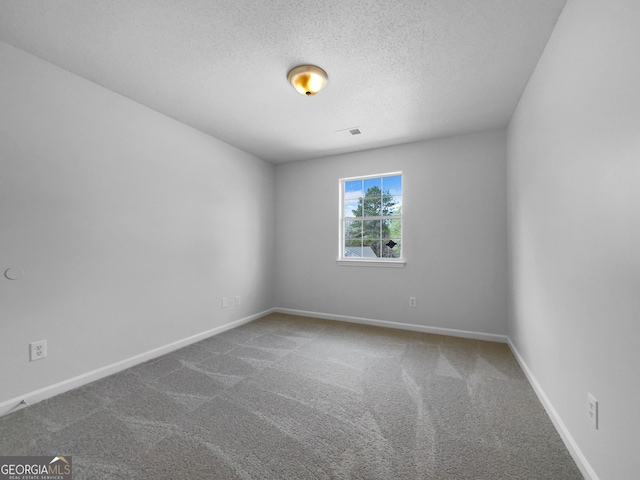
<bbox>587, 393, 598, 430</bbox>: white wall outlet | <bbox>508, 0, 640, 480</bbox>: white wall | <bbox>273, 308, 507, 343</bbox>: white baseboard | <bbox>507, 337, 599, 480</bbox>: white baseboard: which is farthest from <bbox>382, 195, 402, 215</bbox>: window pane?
<bbox>587, 393, 598, 430</bbox>: white wall outlet

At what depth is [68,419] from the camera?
1727 mm

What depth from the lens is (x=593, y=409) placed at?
1255 millimetres

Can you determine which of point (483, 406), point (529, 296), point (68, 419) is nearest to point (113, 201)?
point (68, 419)

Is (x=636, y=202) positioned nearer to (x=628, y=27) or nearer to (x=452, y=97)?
(x=628, y=27)

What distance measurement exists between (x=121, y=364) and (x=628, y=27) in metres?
3.80

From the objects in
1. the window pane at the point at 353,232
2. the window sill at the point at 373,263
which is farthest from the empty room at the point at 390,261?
the window pane at the point at 353,232

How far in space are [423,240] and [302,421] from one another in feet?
8.61

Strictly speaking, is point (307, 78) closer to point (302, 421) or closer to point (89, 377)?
point (302, 421)

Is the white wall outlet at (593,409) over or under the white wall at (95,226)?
under

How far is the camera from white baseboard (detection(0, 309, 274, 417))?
5.98ft

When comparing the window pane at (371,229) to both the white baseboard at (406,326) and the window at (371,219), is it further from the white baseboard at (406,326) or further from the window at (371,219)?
the white baseboard at (406,326)

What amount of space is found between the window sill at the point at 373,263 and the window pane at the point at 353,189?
1.02 m

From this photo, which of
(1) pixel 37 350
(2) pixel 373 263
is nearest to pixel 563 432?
(2) pixel 373 263

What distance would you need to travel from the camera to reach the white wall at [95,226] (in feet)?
6.12
